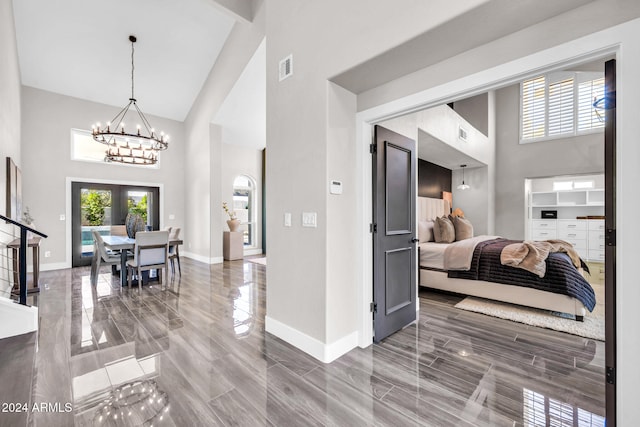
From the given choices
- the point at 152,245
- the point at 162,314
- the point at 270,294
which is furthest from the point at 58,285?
the point at 270,294

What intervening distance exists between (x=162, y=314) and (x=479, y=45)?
159 inches

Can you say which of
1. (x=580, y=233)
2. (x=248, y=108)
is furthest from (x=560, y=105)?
(x=248, y=108)

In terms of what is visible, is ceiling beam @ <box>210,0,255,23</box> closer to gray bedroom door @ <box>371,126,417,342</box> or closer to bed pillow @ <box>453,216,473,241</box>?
gray bedroom door @ <box>371,126,417,342</box>

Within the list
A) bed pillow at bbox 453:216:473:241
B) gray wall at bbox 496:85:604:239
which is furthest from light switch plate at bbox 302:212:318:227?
gray wall at bbox 496:85:604:239

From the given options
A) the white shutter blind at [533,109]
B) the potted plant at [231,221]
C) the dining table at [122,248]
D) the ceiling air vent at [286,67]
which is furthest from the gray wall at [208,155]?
the white shutter blind at [533,109]

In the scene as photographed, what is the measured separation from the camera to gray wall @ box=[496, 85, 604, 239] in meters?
6.88

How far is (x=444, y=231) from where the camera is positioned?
16.6 feet

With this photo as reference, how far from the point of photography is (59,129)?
243 inches

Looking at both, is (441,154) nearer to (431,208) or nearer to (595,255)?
(431,208)

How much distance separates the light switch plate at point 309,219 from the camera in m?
2.43

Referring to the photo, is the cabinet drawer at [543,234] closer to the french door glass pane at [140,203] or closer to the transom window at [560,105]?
the transom window at [560,105]

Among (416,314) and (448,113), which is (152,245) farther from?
(448,113)

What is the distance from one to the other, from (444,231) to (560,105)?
5.26m

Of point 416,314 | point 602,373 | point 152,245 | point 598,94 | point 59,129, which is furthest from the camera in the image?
point 598,94
